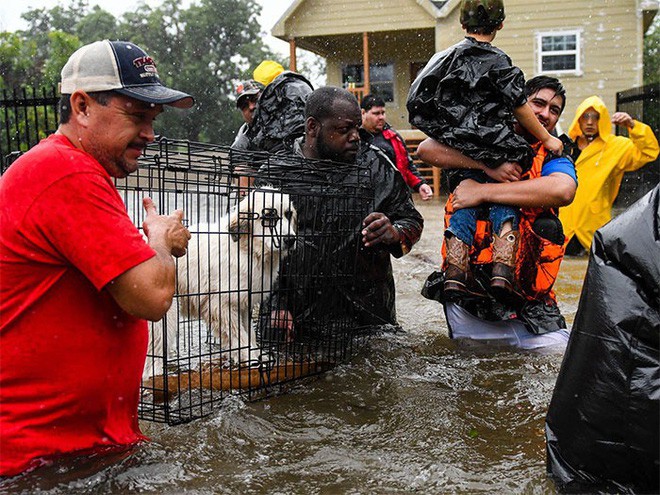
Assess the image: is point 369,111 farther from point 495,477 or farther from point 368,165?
point 495,477

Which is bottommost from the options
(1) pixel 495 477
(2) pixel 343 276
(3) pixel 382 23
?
(1) pixel 495 477

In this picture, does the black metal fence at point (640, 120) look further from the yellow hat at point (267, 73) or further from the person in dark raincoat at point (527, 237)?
the person in dark raincoat at point (527, 237)

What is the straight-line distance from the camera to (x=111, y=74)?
2.65 metres

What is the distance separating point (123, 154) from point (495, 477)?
1.89m

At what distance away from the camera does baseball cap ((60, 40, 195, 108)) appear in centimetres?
264

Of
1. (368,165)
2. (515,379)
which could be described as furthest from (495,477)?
(368,165)

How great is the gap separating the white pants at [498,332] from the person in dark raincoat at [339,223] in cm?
57

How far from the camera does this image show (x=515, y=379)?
14.0 ft

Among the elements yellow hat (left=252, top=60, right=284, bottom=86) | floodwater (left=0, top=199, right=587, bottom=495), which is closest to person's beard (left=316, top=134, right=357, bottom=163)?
floodwater (left=0, top=199, right=587, bottom=495)

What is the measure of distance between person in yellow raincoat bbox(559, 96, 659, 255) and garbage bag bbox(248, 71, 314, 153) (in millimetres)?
5363

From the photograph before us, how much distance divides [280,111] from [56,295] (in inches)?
176

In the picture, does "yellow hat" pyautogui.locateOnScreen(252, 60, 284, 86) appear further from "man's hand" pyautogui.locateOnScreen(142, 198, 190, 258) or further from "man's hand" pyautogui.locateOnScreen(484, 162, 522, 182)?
"man's hand" pyautogui.locateOnScreen(142, 198, 190, 258)

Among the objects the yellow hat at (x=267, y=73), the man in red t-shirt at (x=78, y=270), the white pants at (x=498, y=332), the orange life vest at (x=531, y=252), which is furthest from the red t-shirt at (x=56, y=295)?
the yellow hat at (x=267, y=73)

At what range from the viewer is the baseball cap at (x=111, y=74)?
264cm
